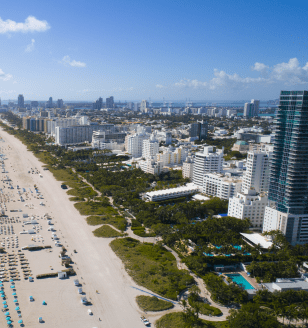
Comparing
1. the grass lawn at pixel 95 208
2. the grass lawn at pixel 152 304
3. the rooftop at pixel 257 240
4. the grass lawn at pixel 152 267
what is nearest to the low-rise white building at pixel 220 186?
the rooftop at pixel 257 240

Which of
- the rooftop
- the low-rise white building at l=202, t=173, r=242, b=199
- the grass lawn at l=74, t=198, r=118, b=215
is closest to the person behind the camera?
the rooftop

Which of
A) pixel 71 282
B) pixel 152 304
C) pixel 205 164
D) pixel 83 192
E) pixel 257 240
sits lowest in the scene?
pixel 71 282

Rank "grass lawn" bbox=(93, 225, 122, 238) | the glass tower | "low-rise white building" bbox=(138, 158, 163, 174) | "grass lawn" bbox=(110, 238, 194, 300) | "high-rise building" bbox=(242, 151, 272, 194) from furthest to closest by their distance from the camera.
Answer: "low-rise white building" bbox=(138, 158, 163, 174) → "high-rise building" bbox=(242, 151, 272, 194) → "grass lawn" bbox=(93, 225, 122, 238) → the glass tower → "grass lawn" bbox=(110, 238, 194, 300)

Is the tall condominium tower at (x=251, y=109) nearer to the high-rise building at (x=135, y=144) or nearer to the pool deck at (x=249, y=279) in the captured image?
the high-rise building at (x=135, y=144)

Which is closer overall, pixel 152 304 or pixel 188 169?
pixel 152 304

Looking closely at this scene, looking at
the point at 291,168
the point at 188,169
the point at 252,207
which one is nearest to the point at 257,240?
the point at 252,207

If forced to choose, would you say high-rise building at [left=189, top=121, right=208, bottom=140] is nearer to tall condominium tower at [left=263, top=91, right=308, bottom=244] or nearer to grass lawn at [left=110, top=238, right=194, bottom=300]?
tall condominium tower at [left=263, top=91, right=308, bottom=244]

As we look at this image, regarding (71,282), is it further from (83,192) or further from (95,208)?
(83,192)

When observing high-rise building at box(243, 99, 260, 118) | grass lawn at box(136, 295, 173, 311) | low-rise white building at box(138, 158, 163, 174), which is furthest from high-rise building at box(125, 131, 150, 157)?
high-rise building at box(243, 99, 260, 118)
